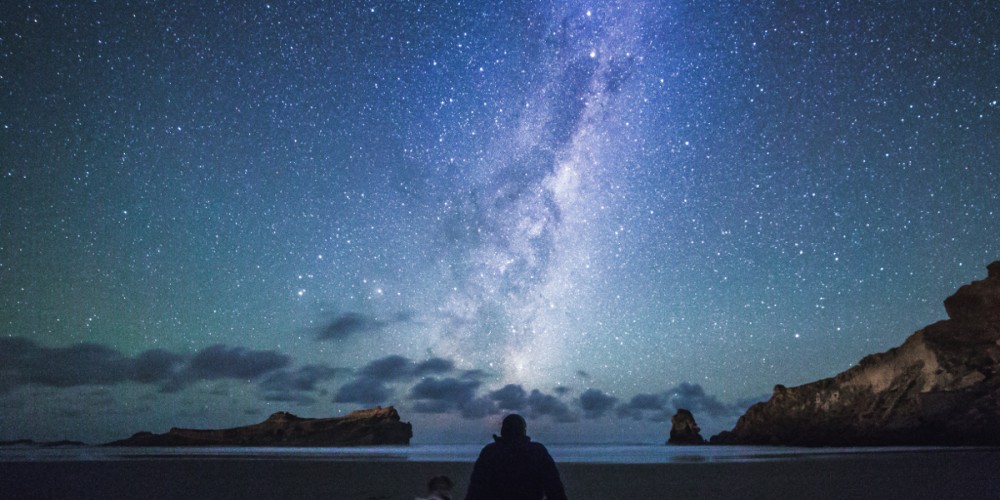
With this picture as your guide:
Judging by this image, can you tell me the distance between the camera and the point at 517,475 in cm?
626

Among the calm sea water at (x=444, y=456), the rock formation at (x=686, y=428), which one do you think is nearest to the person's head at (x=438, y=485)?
the calm sea water at (x=444, y=456)

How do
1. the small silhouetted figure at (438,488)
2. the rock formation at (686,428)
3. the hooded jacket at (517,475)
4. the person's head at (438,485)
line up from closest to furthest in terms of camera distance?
the hooded jacket at (517,475)
the small silhouetted figure at (438,488)
the person's head at (438,485)
the rock formation at (686,428)

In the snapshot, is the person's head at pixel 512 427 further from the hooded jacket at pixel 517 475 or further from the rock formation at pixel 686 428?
the rock formation at pixel 686 428

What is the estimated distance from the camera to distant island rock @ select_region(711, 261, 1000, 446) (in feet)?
241

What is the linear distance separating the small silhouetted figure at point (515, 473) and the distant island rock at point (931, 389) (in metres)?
94.7

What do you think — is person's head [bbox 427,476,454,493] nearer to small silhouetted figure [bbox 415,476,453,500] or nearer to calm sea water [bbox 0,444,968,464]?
small silhouetted figure [bbox 415,476,453,500]

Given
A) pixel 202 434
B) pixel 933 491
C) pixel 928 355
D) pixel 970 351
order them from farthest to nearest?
pixel 202 434 → pixel 928 355 → pixel 970 351 → pixel 933 491

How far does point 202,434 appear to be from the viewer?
A: 193m

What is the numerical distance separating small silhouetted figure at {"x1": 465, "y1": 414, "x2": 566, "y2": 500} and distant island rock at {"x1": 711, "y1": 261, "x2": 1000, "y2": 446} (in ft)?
311

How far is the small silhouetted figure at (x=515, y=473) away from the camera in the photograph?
6250mm

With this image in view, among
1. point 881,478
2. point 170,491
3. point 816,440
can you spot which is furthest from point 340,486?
point 816,440

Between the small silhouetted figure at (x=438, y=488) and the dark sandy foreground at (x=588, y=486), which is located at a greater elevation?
the small silhouetted figure at (x=438, y=488)

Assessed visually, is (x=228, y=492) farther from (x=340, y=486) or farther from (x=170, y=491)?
(x=340, y=486)

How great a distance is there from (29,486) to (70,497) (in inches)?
203
